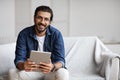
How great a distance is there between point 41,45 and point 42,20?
0.82ft

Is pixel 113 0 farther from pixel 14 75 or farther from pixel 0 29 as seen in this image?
pixel 14 75

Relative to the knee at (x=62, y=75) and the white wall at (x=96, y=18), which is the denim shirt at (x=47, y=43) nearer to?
the knee at (x=62, y=75)

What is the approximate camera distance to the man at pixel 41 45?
203 cm

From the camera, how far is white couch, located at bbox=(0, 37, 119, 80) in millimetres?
2541

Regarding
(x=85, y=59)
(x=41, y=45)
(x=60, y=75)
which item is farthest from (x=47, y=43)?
(x=85, y=59)

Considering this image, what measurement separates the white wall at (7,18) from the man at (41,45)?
1234 mm

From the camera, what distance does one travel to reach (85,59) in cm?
277

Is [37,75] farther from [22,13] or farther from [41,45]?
[22,13]

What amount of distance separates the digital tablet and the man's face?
13.1 inches

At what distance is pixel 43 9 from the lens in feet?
7.25

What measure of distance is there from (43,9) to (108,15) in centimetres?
193

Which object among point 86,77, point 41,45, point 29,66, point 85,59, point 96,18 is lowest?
point 86,77

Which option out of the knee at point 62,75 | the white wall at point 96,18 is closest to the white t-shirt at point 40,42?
the knee at point 62,75

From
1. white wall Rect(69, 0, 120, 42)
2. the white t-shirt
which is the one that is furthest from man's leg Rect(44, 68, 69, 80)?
white wall Rect(69, 0, 120, 42)
